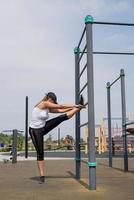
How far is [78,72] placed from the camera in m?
6.11

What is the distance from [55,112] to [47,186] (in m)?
1.30

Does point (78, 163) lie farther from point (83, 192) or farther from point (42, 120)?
point (83, 192)

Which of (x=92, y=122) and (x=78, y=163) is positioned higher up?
(x=92, y=122)

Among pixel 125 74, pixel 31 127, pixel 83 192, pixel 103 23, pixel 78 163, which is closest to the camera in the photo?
pixel 83 192

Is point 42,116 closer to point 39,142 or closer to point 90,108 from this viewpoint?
point 39,142

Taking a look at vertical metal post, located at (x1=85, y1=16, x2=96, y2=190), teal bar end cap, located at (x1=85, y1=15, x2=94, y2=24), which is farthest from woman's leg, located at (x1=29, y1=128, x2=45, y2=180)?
teal bar end cap, located at (x1=85, y1=15, x2=94, y2=24)

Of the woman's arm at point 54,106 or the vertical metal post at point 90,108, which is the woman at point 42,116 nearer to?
the woman's arm at point 54,106

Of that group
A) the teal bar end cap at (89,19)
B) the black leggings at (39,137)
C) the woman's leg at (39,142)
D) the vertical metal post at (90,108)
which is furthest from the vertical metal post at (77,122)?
the teal bar end cap at (89,19)

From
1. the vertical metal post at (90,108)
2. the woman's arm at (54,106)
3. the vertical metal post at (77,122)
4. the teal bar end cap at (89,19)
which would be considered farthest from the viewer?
the vertical metal post at (77,122)

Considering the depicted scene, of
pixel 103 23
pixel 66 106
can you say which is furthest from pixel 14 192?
pixel 103 23

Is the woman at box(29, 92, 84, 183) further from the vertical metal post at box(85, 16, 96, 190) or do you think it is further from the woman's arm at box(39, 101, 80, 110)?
the vertical metal post at box(85, 16, 96, 190)

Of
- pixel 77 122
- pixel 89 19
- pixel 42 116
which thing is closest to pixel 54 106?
pixel 42 116

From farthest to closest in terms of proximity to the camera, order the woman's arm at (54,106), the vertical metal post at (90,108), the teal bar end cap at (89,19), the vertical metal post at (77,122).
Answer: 1. the vertical metal post at (77,122)
2. the woman's arm at (54,106)
3. the teal bar end cap at (89,19)
4. the vertical metal post at (90,108)

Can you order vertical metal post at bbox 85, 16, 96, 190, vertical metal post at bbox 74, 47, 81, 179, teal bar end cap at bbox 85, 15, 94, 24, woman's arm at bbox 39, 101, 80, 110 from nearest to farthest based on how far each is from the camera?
1. vertical metal post at bbox 85, 16, 96, 190
2. teal bar end cap at bbox 85, 15, 94, 24
3. woman's arm at bbox 39, 101, 80, 110
4. vertical metal post at bbox 74, 47, 81, 179
